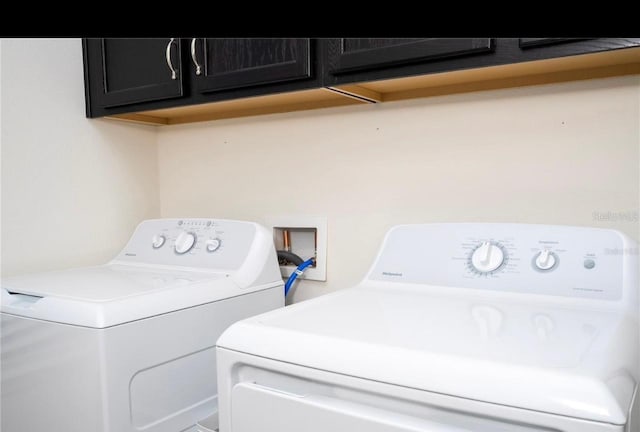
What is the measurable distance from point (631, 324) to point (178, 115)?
156 centimetres

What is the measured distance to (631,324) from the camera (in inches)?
33.7

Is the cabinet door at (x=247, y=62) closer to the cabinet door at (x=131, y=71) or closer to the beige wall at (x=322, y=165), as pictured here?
the cabinet door at (x=131, y=71)

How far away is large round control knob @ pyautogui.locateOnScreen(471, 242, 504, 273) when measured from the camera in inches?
42.3

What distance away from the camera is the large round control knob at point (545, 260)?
3.34ft

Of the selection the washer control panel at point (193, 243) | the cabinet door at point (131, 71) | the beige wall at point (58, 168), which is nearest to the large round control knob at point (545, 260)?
the washer control panel at point (193, 243)

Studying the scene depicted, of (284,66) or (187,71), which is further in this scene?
(187,71)

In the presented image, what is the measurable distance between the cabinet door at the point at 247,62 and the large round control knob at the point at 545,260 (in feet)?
2.20

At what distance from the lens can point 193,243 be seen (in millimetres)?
1481

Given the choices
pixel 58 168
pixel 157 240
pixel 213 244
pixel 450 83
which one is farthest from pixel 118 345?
pixel 450 83

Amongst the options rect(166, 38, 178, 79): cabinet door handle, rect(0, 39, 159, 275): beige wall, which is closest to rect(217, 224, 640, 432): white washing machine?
rect(166, 38, 178, 79): cabinet door handle

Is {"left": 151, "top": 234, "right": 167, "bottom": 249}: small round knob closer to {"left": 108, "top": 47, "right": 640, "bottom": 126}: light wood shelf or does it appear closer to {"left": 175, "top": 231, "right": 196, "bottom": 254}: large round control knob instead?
{"left": 175, "top": 231, "right": 196, "bottom": 254}: large round control knob

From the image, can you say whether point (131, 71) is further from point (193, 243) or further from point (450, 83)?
point (450, 83)

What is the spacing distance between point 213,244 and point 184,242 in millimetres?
115
